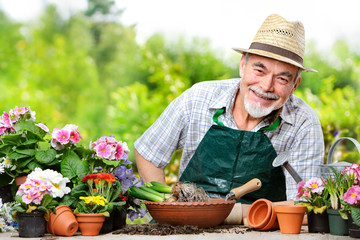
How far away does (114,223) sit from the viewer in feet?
6.22

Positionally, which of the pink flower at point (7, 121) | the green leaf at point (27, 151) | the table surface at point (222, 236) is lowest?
the table surface at point (222, 236)

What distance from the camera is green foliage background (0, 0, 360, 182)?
238 inches

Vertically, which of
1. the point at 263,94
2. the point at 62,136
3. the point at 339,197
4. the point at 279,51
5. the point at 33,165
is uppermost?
the point at 279,51

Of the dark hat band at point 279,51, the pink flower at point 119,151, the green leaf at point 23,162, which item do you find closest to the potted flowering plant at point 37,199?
the green leaf at point 23,162

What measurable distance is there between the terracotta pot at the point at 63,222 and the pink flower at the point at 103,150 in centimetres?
23

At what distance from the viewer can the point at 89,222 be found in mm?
1733

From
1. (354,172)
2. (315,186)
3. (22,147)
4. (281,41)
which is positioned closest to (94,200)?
(22,147)

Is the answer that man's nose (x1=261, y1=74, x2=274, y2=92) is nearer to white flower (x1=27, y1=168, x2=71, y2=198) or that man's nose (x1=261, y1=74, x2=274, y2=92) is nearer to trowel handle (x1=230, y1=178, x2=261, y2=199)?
trowel handle (x1=230, y1=178, x2=261, y2=199)

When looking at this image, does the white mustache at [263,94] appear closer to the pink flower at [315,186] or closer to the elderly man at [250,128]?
the elderly man at [250,128]

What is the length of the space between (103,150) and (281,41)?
3.66 feet

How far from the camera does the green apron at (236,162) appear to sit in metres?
2.54

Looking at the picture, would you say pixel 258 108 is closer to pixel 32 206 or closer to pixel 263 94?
pixel 263 94

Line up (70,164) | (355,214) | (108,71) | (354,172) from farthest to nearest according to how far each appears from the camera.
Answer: (108,71)
(70,164)
(354,172)
(355,214)

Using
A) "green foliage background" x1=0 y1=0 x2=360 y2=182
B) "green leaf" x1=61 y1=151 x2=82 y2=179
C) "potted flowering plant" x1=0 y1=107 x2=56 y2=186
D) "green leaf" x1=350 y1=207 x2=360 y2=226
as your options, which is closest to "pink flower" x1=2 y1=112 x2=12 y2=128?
"potted flowering plant" x1=0 y1=107 x2=56 y2=186
